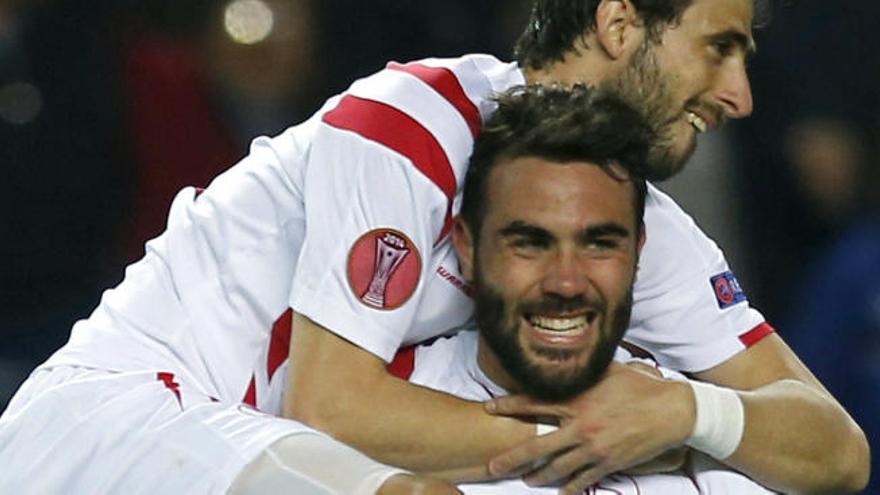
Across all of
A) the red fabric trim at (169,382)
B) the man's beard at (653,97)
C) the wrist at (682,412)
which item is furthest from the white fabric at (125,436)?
the man's beard at (653,97)

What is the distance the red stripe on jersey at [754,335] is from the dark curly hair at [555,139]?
0.45 metres

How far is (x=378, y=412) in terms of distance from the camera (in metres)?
3.37

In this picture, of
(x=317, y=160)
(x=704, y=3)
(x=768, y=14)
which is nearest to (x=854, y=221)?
(x=768, y=14)

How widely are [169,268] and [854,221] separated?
90.3 inches

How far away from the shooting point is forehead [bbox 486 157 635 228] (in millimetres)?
3453

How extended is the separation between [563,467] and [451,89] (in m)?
0.66

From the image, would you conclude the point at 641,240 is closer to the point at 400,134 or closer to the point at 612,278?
the point at 612,278

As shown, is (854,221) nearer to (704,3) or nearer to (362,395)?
(704,3)

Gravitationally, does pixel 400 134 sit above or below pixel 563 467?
above

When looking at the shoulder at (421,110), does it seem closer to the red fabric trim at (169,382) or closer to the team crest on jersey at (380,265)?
the team crest on jersey at (380,265)

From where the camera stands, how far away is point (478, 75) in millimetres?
3670

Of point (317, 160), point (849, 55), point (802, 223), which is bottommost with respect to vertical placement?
point (802, 223)

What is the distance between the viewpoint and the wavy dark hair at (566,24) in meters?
3.81

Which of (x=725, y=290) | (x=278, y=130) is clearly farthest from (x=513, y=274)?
(x=278, y=130)
